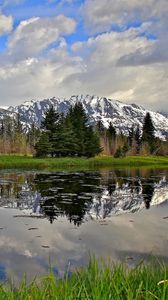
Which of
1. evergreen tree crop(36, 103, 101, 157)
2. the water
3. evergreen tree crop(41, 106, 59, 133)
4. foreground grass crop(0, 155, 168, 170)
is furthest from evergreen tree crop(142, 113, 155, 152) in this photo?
the water

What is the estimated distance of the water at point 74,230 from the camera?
9.46 m

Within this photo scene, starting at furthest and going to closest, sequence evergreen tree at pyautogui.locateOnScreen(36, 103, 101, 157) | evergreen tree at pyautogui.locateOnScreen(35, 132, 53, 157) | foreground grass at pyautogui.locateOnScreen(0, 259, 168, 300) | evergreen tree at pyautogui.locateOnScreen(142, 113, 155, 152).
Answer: evergreen tree at pyautogui.locateOnScreen(142, 113, 155, 152) → evergreen tree at pyautogui.locateOnScreen(36, 103, 101, 157) → evergreen tree at pyautogui.locateOnScreen(35, 132, 53, 157) → foreground grass at pyautogui.locateOnScreen(0, 259, 168, 300)

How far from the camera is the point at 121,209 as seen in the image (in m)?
17.7

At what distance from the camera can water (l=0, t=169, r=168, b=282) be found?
9461mm

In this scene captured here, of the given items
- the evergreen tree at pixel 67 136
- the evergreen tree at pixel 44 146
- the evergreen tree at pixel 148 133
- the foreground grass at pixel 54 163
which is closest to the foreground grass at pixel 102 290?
the foreground grass at pixel 54 163

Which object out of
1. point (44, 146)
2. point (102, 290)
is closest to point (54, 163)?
point (44, 146)

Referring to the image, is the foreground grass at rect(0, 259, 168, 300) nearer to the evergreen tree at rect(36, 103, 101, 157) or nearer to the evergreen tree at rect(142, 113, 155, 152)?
the evergreen tree at rect(36, 103, 101, 157)

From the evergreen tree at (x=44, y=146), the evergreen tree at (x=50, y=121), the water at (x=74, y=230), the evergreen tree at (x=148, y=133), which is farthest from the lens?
the evergreen tree at (x=148, y=133)

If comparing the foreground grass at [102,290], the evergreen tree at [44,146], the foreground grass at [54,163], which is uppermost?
the evergreen tree at [44,146]

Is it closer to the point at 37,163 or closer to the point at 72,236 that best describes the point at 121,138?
the point at 37,163

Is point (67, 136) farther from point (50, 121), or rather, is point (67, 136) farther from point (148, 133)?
point (148, 133)

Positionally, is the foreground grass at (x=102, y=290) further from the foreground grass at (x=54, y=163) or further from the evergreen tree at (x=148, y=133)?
the evergreen tree at (x=148, y=133)

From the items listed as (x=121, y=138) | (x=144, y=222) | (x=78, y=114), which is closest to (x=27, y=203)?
(x=144, y=222)

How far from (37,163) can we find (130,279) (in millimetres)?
54168
